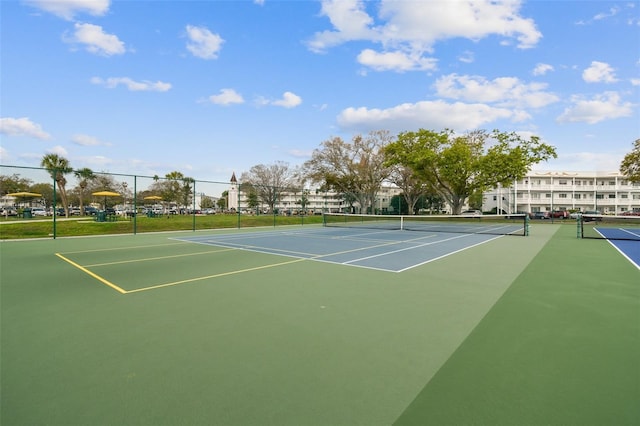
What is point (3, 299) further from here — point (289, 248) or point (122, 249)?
point (289, 248)

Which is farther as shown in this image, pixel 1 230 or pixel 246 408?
pixel 1 230

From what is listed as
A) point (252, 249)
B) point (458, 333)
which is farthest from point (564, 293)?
point (252, 249)

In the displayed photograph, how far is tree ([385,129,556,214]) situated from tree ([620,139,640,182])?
8.91 meters

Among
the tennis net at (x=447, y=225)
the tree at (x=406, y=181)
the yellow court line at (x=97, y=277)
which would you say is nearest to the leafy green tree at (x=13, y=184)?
the yellow court line at (x=97, y=277)

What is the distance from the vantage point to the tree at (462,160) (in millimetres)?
29250

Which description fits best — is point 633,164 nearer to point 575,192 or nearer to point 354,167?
point 354,167

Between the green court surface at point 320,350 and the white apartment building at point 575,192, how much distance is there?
68109mm

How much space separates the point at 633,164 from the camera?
3112 cm

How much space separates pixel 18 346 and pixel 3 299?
2516 mm

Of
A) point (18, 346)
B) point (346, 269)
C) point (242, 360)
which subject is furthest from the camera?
point (346, 269)

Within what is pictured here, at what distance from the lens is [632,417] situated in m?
2.23

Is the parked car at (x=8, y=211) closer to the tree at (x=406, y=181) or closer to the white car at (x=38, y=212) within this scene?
the white car at (x=38, y=212)

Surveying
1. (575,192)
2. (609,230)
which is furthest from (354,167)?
(575,192)

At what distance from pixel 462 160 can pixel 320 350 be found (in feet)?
98.5
